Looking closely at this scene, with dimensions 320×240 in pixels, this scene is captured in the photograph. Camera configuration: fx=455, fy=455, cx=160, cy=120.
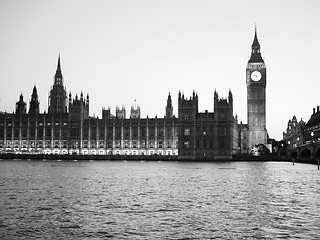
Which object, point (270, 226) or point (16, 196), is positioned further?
point (16, 196)

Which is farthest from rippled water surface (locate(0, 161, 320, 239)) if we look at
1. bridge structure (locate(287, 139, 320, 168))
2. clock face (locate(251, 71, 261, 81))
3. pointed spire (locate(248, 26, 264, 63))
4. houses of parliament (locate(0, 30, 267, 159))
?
pointed spire (locate(248, 26, 264, 63))

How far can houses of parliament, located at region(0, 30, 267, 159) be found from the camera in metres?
147

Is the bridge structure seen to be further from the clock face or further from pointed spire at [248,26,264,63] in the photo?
pointed spire at [248,26,264,63]

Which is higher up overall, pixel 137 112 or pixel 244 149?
pixel 137 112

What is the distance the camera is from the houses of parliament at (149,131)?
483 ft

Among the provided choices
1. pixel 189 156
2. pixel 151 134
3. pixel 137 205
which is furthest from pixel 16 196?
pixel 151 134

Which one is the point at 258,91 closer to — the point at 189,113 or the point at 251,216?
the point at 189,113

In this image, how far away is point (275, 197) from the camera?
3741 cm

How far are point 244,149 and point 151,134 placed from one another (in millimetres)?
44760

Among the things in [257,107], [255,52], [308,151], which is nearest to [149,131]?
[257,107]

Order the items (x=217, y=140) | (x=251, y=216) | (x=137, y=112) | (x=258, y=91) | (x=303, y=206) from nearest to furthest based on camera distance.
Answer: (x=251, y=216)
(x=303, y=206)
(x=217, y=140)
(x=258, y=91)
(x=137, y=112)

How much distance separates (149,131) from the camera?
161 m

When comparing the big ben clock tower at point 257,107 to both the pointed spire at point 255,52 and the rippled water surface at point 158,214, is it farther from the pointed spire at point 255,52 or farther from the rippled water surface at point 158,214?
the rippled water surface at point 158,214

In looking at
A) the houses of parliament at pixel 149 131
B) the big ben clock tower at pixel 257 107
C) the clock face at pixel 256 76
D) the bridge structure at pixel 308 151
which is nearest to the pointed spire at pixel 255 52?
the houses of parliament at pixel 149 131
